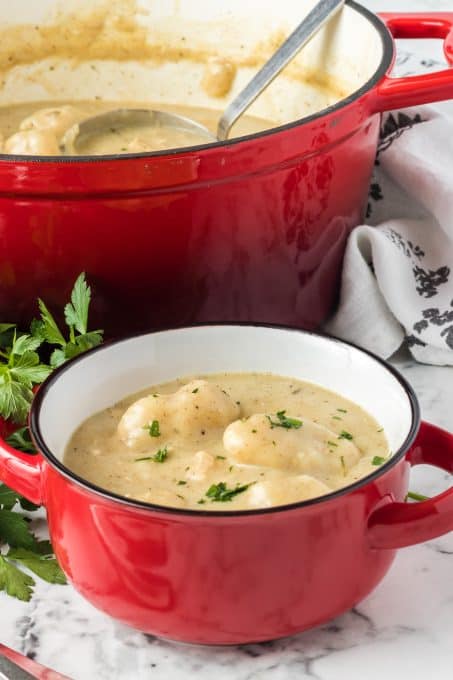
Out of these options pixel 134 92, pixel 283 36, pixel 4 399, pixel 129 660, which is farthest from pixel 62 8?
pixel 129 660

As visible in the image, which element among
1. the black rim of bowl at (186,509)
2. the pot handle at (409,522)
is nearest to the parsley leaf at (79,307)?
the black rim of bowl at (186,509)

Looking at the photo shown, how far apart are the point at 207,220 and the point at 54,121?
48 centimetres

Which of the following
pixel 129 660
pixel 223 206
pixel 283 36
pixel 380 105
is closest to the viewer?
pixel 129 660

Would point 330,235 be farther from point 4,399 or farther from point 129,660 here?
point 129,660

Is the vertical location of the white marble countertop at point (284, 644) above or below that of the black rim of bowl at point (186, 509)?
below

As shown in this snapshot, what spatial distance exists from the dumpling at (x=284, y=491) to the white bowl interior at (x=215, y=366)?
0.50 feet

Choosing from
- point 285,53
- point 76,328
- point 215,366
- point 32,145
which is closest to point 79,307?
point 76,328

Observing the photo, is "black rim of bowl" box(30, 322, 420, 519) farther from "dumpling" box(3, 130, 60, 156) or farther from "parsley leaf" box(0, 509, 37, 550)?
"dumpling" box(3, 130, 60, 156)

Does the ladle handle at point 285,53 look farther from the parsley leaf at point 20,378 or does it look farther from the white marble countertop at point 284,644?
the white marble countertop at point 284,644

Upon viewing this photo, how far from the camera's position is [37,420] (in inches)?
47.2

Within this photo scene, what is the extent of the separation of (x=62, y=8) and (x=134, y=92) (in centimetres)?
18

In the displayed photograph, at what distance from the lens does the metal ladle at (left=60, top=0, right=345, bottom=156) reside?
1.85m

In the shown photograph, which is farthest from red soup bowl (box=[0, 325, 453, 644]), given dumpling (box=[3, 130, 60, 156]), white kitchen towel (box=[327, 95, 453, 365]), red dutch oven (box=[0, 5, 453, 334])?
dumpling (box=[3, 130, 60, 156])

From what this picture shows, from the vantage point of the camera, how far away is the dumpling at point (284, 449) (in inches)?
46.7
